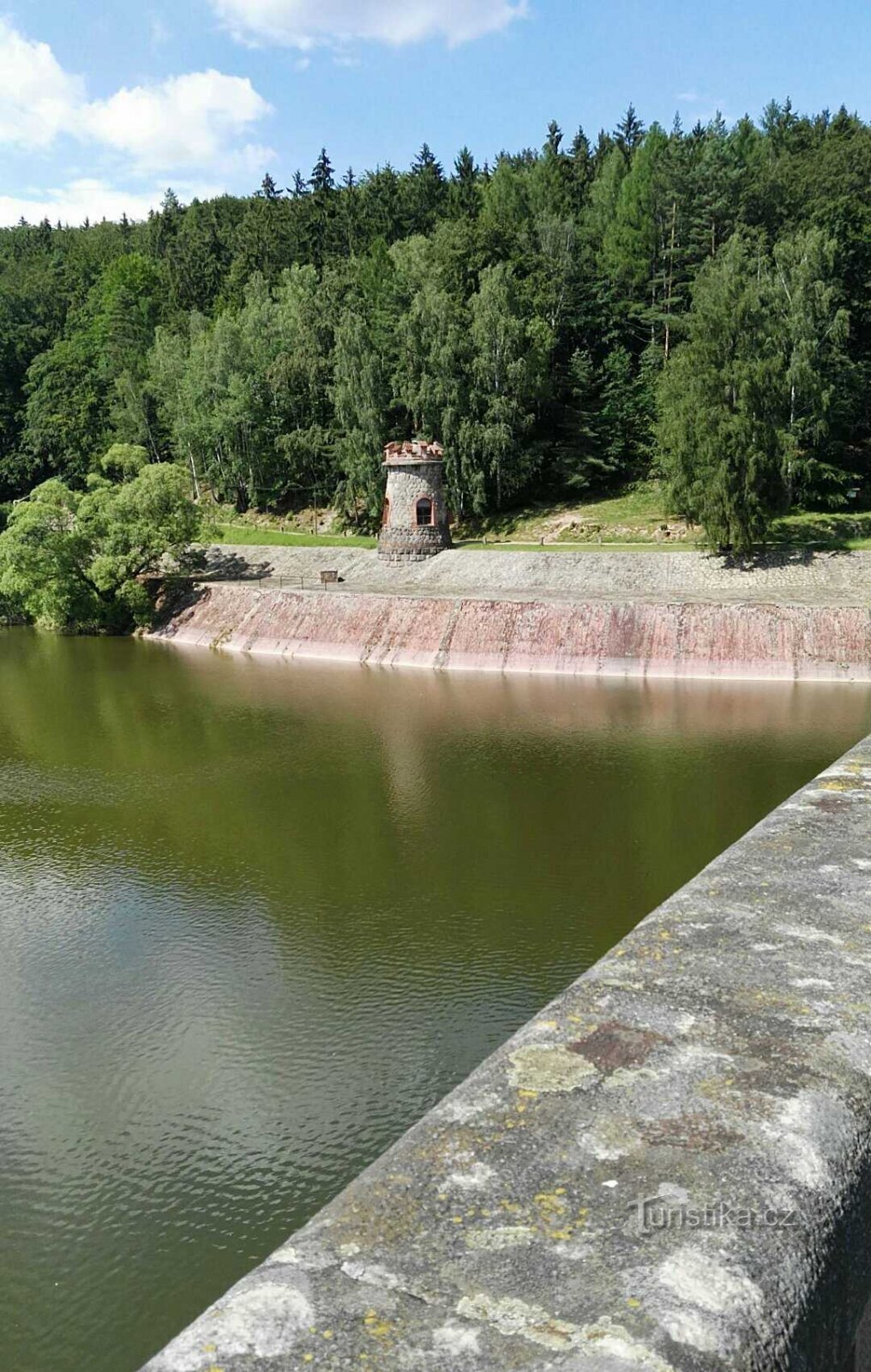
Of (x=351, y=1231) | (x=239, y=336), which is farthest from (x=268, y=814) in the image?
(x=239, y=336)

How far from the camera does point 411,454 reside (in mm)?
45781

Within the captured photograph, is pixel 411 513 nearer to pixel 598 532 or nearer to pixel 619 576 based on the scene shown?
pixel 598 532

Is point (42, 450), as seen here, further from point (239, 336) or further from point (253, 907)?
point (253, 907)

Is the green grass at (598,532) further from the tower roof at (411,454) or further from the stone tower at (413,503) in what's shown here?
the tower roof at (411,454)

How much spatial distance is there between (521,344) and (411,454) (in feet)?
38.6

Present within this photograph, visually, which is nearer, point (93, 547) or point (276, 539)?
point (93, 547)

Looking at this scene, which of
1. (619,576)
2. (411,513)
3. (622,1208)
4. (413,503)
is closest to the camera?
(622,1208)

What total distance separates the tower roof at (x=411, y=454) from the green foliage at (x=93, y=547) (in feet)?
34.2

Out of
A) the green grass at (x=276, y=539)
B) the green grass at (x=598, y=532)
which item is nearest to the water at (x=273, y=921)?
the green grass at (x=598, y=532)

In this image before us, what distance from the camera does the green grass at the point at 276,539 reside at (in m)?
52.5

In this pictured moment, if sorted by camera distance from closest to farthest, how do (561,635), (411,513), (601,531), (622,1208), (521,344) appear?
(622,1208) < (561,635) < (411,513) < (601,531) < (521,344)

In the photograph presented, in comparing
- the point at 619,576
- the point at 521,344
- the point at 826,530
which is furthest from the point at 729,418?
the point at 521,344

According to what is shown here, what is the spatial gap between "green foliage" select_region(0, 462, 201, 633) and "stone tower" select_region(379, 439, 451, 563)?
10.1 metres

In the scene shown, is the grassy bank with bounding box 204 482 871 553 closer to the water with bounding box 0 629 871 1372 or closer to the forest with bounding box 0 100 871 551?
the forest with bounding box 0 100 871 551
